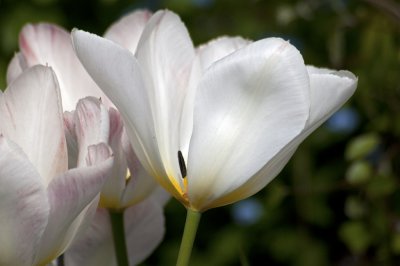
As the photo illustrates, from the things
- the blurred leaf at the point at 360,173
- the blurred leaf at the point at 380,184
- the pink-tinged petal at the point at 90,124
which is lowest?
the blurred leaf at the point at 380,184

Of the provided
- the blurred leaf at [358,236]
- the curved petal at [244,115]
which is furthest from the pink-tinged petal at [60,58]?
the blurred leaf at [358,236]

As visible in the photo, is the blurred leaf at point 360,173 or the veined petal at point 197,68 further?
the blurred leaf at point 360,173

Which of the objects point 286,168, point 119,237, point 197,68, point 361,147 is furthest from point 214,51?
point 286,168

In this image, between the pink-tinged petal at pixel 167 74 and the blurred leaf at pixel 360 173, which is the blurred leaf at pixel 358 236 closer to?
the blurred leaf at pixel 360 173

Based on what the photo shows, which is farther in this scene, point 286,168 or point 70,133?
point 286,168

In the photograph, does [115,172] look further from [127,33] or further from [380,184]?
[380,184]

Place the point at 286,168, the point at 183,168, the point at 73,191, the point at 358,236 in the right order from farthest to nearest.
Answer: the point at 286,168 < the point at 358,236 < the point at 183,168 < the point at 73,191

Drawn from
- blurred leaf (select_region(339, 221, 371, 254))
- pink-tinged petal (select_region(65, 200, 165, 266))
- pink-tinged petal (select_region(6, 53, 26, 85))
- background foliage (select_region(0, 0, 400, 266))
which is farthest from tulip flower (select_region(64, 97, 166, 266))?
background foliage (select_region(0, 0, 400, 266))
